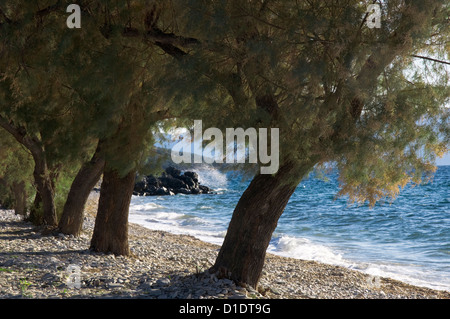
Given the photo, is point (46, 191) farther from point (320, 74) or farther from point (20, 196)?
point (320, 74)

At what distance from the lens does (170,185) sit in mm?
49031

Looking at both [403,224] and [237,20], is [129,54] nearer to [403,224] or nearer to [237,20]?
[237,20]

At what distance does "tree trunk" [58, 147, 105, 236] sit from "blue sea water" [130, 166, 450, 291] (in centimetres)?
233

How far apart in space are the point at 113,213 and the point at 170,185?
40852 mm

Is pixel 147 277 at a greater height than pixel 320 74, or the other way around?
pixel 320 74

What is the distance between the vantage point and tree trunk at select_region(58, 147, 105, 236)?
9.66 meters

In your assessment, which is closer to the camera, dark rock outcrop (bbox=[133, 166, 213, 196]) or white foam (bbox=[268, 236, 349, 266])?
white foam (bbox=[268, 236, 349, 266])

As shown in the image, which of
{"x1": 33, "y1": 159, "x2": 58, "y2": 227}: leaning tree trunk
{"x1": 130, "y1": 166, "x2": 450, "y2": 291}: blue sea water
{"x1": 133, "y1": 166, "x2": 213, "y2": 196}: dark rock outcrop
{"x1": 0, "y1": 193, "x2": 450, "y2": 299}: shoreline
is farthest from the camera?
{"x1": 133, "y1": 166, "x2": 213, "y2": 196}: dark rock outcrop

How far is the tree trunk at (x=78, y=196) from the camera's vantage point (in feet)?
31.7

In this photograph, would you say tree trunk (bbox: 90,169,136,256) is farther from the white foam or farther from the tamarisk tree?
the white foam

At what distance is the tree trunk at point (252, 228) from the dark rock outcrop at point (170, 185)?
39.5 metres

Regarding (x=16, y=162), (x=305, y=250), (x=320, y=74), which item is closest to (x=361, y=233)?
(x=305, y=250)

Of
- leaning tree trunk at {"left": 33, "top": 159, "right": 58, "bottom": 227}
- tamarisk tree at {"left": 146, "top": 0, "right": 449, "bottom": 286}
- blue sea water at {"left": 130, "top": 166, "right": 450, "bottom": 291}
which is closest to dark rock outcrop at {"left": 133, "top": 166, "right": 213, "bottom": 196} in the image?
blue sea water at {"left": 130, "top": 166, "right": 450, "bottom": 291}

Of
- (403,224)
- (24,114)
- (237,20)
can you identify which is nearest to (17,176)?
(24,114)
